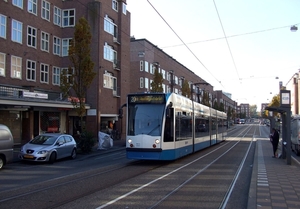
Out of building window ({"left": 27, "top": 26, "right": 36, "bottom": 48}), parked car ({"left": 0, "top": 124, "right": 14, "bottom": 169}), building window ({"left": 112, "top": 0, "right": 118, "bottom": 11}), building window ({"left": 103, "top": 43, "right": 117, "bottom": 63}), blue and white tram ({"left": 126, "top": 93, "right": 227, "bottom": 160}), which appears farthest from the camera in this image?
building window ({"left": 112, "top": 0, "right": 118, "bottom": 11})

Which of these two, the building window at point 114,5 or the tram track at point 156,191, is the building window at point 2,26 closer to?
the building window at point 114,5

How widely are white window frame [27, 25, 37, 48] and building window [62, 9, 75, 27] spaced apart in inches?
219

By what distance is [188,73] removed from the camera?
258 ft

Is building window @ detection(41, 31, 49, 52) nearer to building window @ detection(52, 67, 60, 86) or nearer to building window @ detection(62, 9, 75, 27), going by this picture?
building window @ detection(52, 67, 60, 86)

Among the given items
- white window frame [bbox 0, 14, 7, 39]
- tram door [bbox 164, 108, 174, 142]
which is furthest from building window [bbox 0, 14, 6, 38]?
tram door [bbox 164, 108, 174, 142]

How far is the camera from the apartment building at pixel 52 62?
2653cm

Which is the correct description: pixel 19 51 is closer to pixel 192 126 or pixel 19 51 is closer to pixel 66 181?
pixel 192 126

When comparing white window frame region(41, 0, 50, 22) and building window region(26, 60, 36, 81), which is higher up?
white window frame region(41, 0, 50, 22)

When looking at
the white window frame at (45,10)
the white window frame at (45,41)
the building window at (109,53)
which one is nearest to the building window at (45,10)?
the white window frame at (45,10)

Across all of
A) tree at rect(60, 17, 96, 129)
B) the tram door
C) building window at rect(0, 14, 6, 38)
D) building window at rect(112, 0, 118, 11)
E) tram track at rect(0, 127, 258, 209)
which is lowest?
tram track at rect(0, 127, 258, 209)

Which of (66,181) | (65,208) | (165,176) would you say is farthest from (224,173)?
(65,208)

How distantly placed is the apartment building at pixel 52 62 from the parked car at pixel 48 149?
5.88m

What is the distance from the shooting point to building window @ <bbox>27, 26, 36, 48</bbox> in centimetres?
2938

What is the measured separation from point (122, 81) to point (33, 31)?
1327 cm
